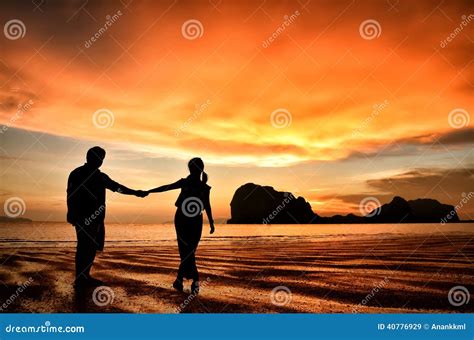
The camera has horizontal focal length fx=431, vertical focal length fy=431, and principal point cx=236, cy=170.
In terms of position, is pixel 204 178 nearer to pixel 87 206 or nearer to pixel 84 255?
pixel 87 206

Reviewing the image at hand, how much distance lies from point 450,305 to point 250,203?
319 feet

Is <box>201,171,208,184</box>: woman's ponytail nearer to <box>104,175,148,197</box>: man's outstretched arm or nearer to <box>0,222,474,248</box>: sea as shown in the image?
<box>104,175,148,197</box>: man's outstretched arm

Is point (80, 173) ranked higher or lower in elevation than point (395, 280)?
higher

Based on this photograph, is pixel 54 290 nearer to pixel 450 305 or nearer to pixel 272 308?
pixel 272 308

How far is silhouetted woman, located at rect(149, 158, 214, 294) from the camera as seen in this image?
23.8 feet

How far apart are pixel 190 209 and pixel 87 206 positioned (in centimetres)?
178

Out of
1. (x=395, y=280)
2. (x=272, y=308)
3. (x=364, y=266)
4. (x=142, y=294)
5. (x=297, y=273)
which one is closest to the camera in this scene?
(x=272, y=308)

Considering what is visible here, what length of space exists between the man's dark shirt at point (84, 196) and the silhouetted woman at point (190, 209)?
4.19 feet

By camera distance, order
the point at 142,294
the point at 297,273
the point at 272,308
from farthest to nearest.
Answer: the point at 297,273, the point at 142,294, the point at 272,308

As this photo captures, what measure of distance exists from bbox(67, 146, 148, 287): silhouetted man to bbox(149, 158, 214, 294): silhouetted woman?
126cm

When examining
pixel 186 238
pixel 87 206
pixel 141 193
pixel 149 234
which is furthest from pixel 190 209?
pixel 149 234

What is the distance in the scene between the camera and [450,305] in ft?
21.2

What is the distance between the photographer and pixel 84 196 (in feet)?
24.1

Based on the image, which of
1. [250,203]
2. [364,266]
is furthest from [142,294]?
[250,203]
